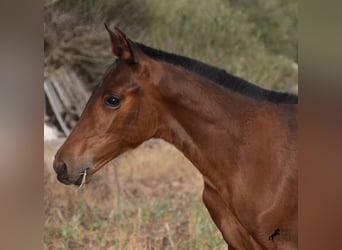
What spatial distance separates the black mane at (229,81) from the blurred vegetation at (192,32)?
0.07 feet

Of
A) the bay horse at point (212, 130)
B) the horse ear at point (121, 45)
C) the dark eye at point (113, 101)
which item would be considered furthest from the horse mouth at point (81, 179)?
the horse ear at point (121, 45)

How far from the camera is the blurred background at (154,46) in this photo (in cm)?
183

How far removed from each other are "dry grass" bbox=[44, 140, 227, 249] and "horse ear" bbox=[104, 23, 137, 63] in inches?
12.1

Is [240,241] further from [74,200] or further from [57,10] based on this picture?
[57,10]

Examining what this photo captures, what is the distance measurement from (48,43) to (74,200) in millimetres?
546

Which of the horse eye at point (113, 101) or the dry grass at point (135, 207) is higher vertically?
the horse eye at point (113, 101)

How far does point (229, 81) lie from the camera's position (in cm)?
188

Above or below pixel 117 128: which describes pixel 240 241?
below

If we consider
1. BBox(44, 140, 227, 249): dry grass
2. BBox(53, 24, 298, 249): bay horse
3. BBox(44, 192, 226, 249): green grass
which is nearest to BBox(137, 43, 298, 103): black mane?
BBox(53, 24, 298, 249): bay horse

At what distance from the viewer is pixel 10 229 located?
5.93 feet

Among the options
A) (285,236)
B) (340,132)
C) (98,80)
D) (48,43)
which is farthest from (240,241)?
(48,43)

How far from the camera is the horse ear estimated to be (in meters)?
1.84

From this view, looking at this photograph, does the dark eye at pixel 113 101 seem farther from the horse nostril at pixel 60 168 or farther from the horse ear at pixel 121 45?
the horse nostril at pixel 60 168

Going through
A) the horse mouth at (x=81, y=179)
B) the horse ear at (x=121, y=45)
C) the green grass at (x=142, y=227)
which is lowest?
the green grass at (x=142, y=227)
